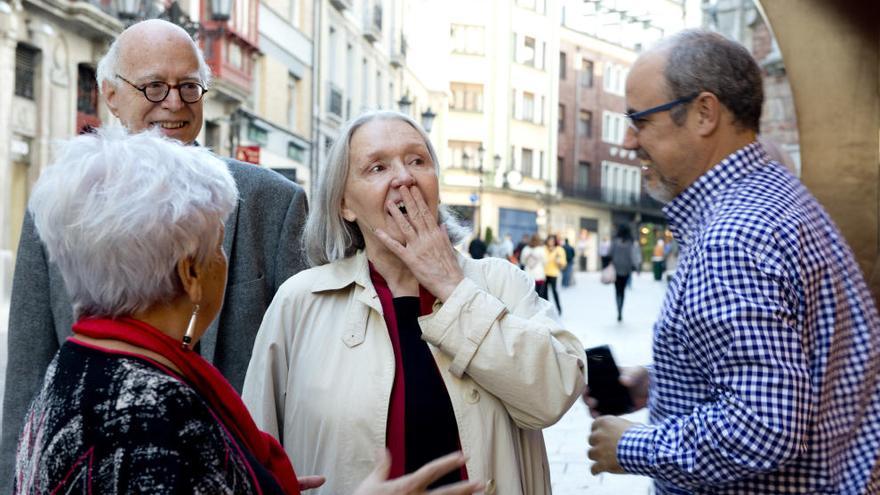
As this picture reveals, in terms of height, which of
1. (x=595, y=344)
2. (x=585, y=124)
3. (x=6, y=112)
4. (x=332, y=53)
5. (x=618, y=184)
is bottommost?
(x=595, y=344)

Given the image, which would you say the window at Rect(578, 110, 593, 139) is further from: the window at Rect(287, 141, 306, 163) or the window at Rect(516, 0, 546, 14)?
the window at Rect(287, 141, 306, 163)

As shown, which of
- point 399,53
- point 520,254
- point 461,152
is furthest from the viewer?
point 461,152

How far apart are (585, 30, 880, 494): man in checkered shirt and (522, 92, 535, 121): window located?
5762 centimetres

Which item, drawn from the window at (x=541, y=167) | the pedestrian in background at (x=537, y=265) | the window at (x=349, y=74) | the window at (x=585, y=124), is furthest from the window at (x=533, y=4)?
the pedestrian in background at (x=537, y=265)

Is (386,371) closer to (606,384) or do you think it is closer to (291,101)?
(606,384)

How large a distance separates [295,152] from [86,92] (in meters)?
9.82

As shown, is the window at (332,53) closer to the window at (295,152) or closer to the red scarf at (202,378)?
the window at (295,152)

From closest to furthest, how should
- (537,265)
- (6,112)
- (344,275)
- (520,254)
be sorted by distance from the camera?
(344,275), (6,112), (537,265), (520,254)

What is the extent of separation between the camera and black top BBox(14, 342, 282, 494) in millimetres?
1686

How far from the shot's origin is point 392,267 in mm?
2924

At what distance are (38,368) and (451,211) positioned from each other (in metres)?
1.23

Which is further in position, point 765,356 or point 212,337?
point 212,337

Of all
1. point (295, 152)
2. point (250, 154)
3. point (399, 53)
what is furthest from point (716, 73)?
point (399, 53)

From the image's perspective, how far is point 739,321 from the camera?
2002 mm
